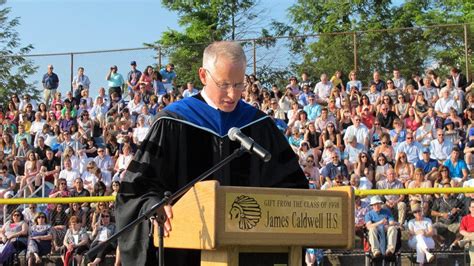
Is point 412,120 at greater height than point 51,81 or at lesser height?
lesser

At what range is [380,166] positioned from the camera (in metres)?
17.6

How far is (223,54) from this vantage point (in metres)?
5.54

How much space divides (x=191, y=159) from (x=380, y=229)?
8.75 meters

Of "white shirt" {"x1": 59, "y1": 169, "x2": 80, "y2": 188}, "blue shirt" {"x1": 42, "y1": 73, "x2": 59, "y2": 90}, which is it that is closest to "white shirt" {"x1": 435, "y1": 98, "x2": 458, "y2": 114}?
"white shirt" {"x1": 59, "y1": 169, "x2": 80, "y2": 188}

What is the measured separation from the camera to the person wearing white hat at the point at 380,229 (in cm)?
1387

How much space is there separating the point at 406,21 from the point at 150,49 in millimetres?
18426

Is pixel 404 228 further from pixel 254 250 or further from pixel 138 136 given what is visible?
pixel 254 250

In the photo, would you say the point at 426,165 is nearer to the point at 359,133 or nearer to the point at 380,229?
the point at 359,133

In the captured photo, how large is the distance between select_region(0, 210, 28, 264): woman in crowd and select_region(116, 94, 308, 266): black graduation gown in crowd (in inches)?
387

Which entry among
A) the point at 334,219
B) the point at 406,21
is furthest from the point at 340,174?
the point at 406,21

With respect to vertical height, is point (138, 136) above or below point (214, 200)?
above

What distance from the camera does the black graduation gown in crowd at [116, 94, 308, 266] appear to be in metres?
5.60

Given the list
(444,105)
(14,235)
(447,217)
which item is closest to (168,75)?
(444,105)

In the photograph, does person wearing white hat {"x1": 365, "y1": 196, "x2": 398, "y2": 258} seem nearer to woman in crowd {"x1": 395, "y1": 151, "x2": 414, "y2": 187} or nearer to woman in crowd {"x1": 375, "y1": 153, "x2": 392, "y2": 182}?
woman in crowd {"x1": 395, "y1": 151, "x2": 414, "y2": 187}
